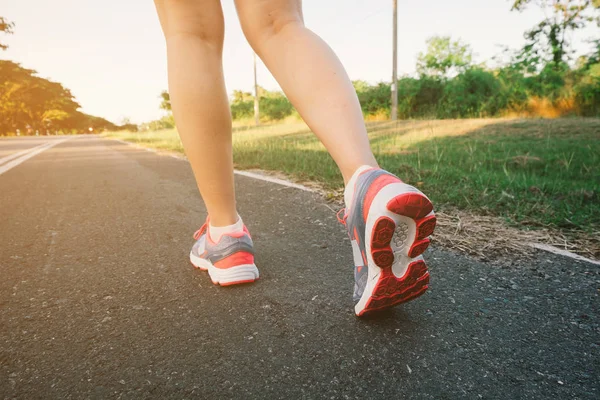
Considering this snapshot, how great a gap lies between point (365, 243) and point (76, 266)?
3.71 ft

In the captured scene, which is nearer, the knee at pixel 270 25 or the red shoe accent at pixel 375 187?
the red shoe accent at pixel 375 187

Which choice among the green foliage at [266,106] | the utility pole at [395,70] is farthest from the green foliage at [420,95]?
the green foliage at [266,106]

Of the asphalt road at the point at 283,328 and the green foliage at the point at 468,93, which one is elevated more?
the green foliage at the point at 468,93

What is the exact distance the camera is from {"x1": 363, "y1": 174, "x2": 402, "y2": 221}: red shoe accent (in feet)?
2.72

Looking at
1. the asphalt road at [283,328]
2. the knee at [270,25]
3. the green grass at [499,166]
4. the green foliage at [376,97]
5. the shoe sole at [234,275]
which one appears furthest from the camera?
the green foliage at [376,97]

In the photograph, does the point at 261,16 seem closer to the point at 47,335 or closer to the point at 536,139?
the point at 47,335

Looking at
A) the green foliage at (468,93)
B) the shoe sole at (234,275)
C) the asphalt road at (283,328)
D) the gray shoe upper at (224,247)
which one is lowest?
the asphalt road at (283,328)

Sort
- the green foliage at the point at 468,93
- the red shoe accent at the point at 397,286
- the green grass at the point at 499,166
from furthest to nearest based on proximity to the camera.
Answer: the green foliage at the point at 468,93, the green grass at the point at 499,166, the red shoe accent at the point at 397,286

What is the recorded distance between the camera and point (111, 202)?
8.23 feet

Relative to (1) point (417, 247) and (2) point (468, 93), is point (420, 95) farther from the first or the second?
(1) point (417, 247)

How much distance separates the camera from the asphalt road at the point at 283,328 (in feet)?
2.51

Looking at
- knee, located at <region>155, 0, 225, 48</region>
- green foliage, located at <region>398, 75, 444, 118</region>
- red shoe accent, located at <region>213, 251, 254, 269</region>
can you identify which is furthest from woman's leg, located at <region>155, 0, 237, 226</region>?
green foliage, located at <region>398, 75, 444, 118</region>

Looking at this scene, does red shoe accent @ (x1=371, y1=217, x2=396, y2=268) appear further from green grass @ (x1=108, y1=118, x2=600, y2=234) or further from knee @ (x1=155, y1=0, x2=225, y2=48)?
green grass @ (x1=108, y1=118, x2=600, y2=234)

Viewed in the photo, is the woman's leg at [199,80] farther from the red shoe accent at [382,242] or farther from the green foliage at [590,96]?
the green foliage at [590,96]
